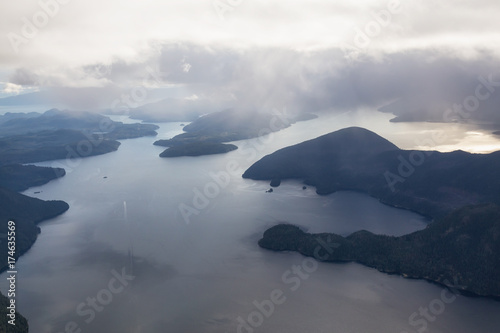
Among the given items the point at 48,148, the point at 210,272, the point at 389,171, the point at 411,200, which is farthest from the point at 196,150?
the point at 210,272

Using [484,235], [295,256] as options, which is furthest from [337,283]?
[484,235]

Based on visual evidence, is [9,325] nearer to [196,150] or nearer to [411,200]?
[411,200]

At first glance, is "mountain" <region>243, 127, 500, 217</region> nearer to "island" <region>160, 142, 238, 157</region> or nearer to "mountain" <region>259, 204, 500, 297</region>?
"mountain" <region>259, 204, 500, 297</region>

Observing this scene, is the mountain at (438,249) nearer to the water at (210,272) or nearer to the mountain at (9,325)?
the water at (210,272)

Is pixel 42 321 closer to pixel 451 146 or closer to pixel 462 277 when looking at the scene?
pixel 462 277

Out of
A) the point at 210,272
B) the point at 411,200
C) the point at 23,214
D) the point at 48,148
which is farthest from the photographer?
the point at 48,148

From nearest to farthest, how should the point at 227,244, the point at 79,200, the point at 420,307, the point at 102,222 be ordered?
the point at 420,307, the point at 227,244, the point at 102,222, the point at 79,200
